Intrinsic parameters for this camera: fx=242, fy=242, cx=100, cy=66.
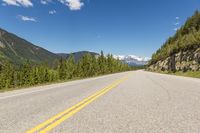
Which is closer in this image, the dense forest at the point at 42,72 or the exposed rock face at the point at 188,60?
the exposed rock face at the point at 188,60

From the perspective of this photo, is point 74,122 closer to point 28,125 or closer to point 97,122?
point 97,122

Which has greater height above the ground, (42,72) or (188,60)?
(188,60)

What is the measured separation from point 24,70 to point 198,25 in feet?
213

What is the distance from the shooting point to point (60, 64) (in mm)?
78125

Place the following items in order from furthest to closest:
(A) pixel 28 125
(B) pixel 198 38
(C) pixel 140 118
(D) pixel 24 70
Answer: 1. (D) pixel 24 70
2. (B) pixel 198 38
3. (C) pixel 140 118
4. (A) pixel 28 125

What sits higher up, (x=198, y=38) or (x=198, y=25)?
(x=198, y=25)

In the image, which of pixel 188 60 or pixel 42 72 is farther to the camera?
pixel 42 72

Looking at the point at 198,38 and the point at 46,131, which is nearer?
the point at 46,131

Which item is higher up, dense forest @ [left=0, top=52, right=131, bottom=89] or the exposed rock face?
the exposed rock face

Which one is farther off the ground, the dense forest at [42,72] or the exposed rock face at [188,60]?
the exposed rock face at [188,60]

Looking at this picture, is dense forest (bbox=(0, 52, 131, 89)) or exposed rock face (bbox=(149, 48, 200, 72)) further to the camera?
dense forest (bbox=(0, 52, 131, 89))

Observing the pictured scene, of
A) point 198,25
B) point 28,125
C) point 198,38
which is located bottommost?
point 28,125

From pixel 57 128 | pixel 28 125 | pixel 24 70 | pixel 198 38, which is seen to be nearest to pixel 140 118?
pixel 57 128

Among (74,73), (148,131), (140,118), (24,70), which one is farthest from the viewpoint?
(74,73)
